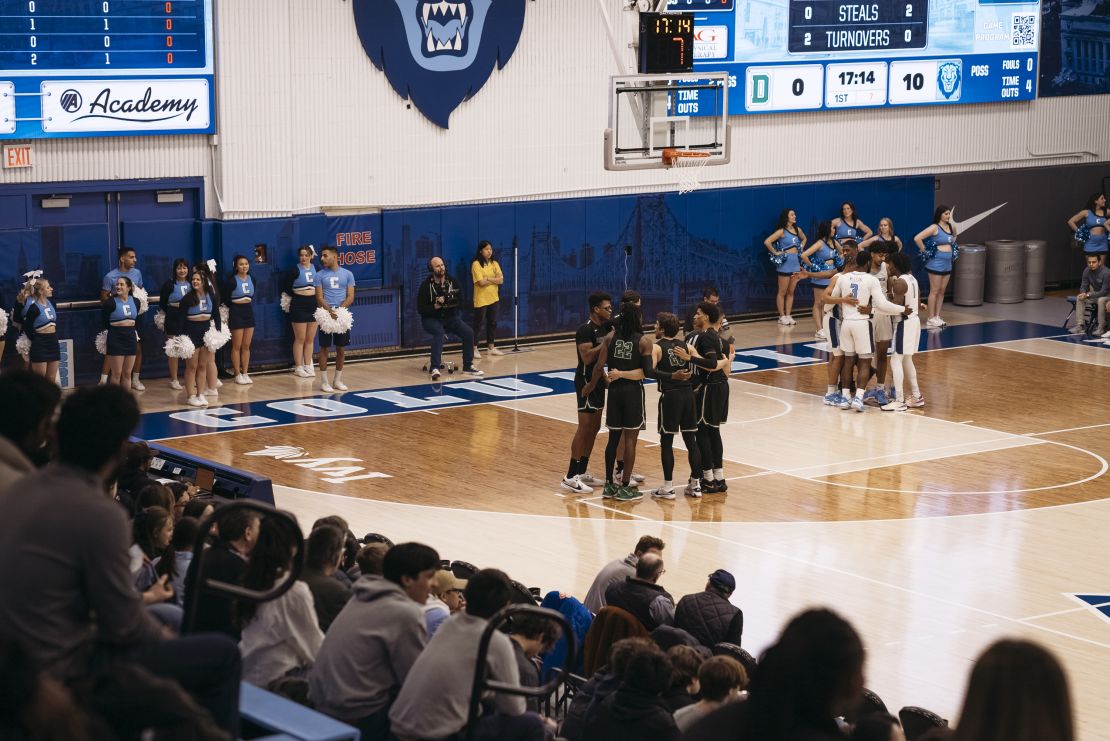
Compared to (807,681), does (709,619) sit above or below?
below

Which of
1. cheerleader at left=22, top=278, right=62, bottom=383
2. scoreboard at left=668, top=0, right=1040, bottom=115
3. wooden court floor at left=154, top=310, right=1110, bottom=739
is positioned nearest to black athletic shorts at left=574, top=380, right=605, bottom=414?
wooden court floor at left=154, top=310, right=1110, bottom=739

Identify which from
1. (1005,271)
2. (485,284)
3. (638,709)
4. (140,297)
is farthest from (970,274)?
(638,709)

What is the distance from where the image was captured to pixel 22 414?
225 inches

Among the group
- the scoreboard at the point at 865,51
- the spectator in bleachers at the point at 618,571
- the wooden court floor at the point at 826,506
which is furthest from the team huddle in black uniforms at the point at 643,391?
the scoreboard at the point at 865,51

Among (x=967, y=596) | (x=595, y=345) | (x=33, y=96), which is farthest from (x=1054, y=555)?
(x=33, y=96)

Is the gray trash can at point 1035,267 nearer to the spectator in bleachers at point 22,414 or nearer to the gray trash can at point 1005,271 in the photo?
the gray trash can at point 1005,271

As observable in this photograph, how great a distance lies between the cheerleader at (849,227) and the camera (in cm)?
2769

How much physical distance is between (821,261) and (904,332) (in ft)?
20.7

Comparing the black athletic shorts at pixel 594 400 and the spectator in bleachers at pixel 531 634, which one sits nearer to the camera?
the spectator in bleachers at pixel 531 634

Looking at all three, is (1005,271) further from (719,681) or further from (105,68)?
(719,681)

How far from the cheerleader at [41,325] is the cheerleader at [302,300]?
3.46 meters

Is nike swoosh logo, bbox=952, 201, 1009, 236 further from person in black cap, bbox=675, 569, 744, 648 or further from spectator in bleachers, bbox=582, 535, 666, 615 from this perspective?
person in black cap, bbox=675, 569, 744, 648

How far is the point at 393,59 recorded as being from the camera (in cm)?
2378

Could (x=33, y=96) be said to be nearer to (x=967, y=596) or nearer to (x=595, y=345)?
(x=595, y=345)
